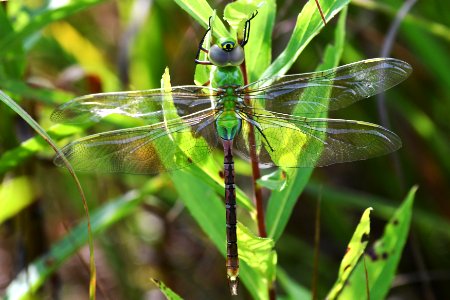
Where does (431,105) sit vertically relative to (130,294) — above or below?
above

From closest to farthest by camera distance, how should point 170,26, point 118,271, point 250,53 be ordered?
point 250,53 < point 118,271 < point 170,26

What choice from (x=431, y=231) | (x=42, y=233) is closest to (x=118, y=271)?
(x=42, y=233)

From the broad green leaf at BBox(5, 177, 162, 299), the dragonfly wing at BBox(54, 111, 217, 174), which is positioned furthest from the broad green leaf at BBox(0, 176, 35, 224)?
the dragonfly wing at BBox(54, 111, 217, 174)

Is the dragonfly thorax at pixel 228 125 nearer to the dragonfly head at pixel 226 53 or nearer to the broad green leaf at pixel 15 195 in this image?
the dragonfly head at pixel 226 53

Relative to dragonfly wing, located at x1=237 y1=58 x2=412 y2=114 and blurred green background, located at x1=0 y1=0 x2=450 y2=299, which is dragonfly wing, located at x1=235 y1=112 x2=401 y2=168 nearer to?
dragonfly wing, located at x1=237 y1=58 x2=412 y2=114

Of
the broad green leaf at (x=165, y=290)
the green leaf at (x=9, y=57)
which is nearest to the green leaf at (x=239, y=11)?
the broad green leaf at (x=165, y=290)

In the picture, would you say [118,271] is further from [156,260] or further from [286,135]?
[286,135]

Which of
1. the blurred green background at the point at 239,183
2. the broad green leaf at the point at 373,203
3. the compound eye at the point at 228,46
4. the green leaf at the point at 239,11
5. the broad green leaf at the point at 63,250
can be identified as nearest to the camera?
the green leaf at the point at 239,11
